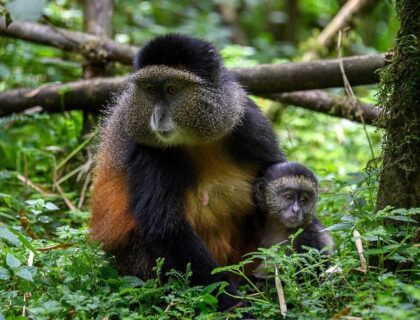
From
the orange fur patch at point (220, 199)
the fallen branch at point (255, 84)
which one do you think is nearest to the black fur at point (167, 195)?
the orange fur patch at point (220, 199)

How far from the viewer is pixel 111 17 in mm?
8133

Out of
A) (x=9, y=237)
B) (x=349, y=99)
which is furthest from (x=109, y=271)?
(x=349, y=99)

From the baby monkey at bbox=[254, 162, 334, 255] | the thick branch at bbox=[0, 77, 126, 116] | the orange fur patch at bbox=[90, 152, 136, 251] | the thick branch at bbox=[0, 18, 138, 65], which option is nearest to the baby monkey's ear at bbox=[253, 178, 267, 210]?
the baby monkey at bbox=[254, 162, 334, 255]

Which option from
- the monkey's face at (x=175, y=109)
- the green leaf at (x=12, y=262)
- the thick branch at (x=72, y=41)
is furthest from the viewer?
the thick branch at (x=72, y=41)

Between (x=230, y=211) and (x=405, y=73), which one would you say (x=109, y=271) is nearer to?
(x=230, y=211)

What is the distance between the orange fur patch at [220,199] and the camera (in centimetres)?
476

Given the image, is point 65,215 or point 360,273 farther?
point 65,215

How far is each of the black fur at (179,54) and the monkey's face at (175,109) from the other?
49mm

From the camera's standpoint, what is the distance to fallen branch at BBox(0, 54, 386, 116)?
637 centimetres

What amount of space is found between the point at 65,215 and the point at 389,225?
3399mm

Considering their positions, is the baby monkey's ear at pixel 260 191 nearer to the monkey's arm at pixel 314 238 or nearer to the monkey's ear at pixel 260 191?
the monkey's ear at pixel 260 191

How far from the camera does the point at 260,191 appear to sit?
5078mm

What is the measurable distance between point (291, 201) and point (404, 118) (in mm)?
1479

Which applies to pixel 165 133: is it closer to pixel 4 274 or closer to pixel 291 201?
pixel 291 201
